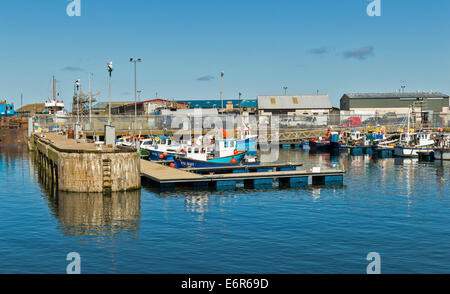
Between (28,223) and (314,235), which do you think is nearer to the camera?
(314,235)

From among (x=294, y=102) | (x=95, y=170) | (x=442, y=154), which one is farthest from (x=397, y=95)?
(x=95, y=170)

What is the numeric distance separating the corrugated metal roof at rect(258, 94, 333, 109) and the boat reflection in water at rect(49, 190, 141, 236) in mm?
109972

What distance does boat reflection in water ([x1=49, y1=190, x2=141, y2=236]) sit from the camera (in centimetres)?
2967

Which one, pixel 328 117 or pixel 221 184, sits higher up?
pixel 328 117

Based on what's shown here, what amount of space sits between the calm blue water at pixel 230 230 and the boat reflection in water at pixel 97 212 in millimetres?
71

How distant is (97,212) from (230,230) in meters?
10.2

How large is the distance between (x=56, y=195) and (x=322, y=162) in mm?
45405

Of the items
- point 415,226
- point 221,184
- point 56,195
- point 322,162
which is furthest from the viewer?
point 322,162

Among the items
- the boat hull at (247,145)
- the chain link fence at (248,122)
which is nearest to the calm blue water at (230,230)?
the boat hull at (247,145)

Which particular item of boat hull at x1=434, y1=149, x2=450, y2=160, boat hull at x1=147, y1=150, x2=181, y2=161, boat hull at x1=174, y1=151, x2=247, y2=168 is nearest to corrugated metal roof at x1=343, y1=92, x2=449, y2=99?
boat hull at x1=434, y1=149, x2=450, y2=160

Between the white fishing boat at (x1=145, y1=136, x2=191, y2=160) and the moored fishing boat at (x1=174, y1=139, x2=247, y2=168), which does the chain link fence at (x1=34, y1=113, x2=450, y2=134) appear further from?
the moored fishing boat at (x1=174, y1=139, x2=247, y2=168)
